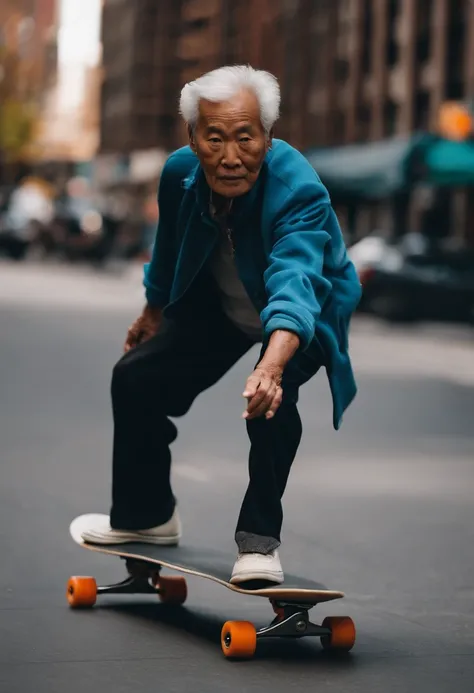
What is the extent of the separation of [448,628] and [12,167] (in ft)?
441

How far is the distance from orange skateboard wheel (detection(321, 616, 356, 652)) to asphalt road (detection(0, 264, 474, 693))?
7cm

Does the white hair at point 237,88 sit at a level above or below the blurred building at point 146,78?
below

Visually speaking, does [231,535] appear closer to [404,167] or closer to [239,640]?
[239,640]

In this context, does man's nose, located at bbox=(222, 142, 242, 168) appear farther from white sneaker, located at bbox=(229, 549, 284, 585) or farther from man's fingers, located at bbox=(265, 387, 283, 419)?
white sneaker, located at bbox=(229, 549, 284, 585)

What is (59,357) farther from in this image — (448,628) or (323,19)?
(323,19)

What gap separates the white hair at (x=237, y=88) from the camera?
18.1 ft

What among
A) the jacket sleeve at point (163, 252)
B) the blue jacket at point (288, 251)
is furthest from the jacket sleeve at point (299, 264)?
the jacket sleeve at point (163, 252)

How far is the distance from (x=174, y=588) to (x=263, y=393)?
1.44m

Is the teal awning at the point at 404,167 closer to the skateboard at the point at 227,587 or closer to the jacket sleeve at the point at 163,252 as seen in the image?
the jacket sleeve at the point at 163,252

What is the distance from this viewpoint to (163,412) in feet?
20.0

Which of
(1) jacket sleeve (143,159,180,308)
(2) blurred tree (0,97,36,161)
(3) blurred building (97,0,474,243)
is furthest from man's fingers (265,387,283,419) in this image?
(2) blurred tree (0,97,36,161)

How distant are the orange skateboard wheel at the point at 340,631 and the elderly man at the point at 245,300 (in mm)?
238

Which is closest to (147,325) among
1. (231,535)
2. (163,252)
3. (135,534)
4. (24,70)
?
(163,252)

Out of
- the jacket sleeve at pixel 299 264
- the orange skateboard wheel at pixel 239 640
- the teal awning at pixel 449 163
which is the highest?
the teal awning at pixel 449 163
